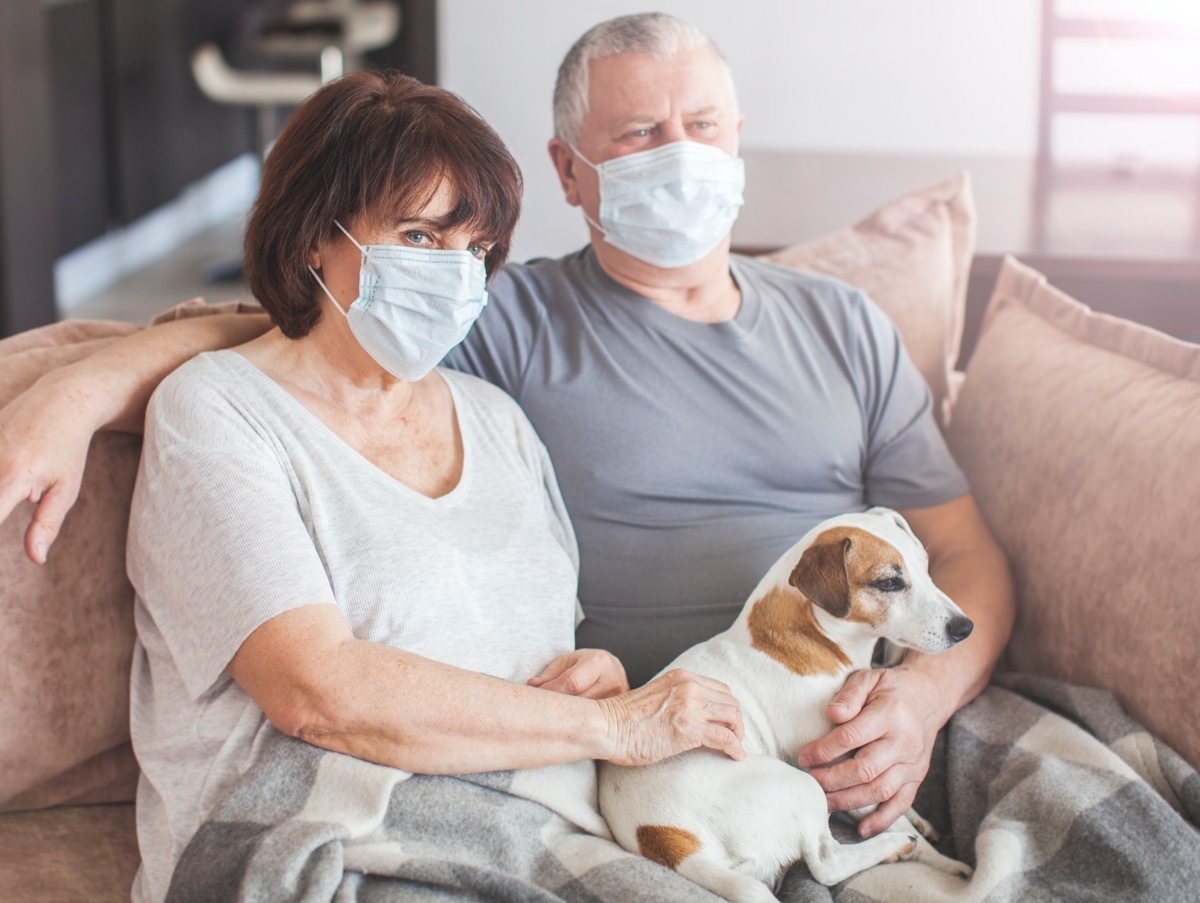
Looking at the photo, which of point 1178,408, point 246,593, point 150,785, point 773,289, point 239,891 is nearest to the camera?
point 239,891

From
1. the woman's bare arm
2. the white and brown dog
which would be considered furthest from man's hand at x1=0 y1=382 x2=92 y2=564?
the white and brown dog

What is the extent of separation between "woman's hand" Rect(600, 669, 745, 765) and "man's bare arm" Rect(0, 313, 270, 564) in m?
0.62

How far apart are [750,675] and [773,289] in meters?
0.67

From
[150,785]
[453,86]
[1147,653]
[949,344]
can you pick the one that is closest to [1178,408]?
[1147,653]

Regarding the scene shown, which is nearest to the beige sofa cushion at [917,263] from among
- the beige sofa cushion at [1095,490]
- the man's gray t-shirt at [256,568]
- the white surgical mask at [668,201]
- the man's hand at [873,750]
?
the beige sofa cushion at [1095,490]

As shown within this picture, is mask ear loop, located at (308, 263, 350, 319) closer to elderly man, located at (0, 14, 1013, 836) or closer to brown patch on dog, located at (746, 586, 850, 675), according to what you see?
elderly man, located at (0, 14, 1013, 836)

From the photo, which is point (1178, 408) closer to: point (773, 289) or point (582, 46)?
point (773, 289)

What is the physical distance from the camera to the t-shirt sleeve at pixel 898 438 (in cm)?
178

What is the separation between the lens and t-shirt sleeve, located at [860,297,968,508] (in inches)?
70.0

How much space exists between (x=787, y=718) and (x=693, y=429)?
1.52 ft

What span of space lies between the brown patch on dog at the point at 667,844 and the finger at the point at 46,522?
701 mm

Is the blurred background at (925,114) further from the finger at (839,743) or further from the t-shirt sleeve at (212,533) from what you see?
the t-shirt sleeve at (212,533)

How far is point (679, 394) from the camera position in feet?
5.79

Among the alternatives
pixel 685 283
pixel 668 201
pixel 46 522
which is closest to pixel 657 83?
pixel 668 201
